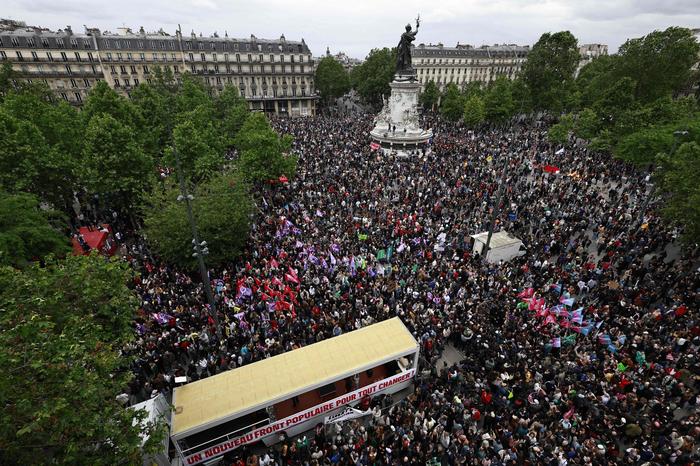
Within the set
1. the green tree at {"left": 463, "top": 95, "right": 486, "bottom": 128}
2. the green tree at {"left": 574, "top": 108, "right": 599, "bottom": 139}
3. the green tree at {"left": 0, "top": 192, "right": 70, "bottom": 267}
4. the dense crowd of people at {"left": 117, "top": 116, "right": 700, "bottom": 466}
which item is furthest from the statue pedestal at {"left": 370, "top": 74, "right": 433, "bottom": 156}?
the green tree at {"left": 0, "top": 192, "right": 70, "bottom": 267}

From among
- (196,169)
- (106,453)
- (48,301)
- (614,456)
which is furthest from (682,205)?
(196,169)

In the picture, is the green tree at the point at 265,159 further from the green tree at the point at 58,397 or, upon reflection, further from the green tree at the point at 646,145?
the green tree at the point at 646,145

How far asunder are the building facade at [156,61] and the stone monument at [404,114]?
3441 cm

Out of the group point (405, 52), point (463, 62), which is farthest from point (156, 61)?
point (463, 62)

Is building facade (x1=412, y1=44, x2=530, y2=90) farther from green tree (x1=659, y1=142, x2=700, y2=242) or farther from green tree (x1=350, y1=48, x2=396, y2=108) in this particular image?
green tree (x1=659, y1=142, x2=700, y2=242)

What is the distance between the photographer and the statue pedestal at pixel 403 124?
151ft

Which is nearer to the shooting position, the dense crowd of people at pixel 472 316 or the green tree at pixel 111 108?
the dense crowd of people at pixel 472 316

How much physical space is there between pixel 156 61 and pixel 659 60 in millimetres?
79541

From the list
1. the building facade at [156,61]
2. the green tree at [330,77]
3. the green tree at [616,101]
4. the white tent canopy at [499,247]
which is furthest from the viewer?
the green tree at [330,77]

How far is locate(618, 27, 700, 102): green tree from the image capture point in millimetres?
44625

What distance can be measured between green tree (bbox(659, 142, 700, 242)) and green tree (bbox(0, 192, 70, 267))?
33.3 m

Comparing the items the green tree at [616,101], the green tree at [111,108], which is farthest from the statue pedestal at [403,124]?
the green tree at [111,108]

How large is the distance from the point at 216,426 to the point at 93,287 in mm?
6480

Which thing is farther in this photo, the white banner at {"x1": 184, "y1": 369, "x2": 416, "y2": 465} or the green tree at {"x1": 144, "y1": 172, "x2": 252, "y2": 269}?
the green tree at {"x1": 144, "y1": 172, "x2": 252, "y2": 269}
